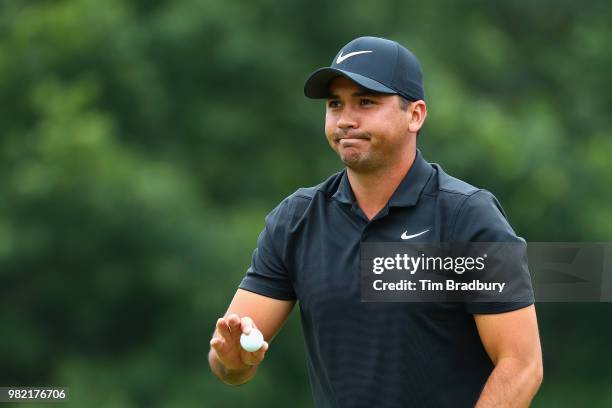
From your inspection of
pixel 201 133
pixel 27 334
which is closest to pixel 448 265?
pixel 27 334

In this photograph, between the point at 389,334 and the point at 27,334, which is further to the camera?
the point at 27,334

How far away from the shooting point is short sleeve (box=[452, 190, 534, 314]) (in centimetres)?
362

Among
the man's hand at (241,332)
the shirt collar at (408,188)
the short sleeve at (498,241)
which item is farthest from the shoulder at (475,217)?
the man's hand at (241,332)

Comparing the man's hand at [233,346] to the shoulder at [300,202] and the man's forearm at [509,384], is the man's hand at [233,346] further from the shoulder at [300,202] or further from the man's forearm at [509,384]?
the man's forearm at [509,384]

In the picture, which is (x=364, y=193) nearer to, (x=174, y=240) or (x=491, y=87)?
(x=174, y=240)

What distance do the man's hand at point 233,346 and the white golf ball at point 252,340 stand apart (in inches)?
0.5

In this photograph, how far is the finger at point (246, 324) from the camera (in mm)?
3633

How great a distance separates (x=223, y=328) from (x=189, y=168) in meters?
10.5

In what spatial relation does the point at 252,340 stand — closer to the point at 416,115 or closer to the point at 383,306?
the point at 383,306

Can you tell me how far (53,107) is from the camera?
12.4m

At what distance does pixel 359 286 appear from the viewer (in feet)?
12.4

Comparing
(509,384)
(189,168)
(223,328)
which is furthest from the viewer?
(189,168)

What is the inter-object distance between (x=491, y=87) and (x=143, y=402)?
597 cm

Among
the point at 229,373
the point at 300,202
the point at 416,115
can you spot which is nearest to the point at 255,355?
the point at 229,373
